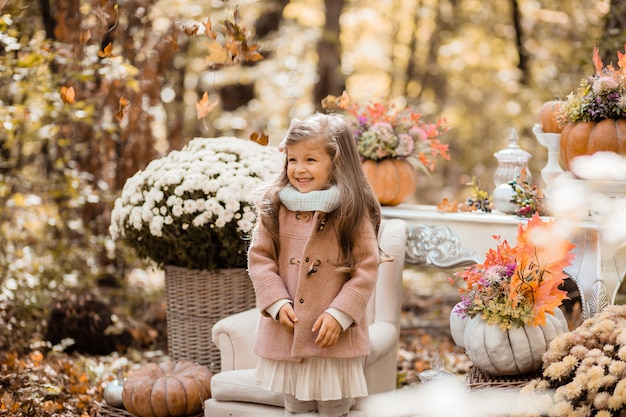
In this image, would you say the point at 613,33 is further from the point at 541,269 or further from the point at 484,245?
the point at 541,269

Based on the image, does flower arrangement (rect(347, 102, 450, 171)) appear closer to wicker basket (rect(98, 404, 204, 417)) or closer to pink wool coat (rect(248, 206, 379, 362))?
pink wool coat (rect(248, 206, 379, 362))

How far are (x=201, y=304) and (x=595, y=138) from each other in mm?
2459

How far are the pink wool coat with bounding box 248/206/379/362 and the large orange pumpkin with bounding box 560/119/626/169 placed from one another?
1.29 m

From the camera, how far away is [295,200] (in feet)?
10.3

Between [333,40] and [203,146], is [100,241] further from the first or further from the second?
[333,40]

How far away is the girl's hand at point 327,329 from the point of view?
9.82ft

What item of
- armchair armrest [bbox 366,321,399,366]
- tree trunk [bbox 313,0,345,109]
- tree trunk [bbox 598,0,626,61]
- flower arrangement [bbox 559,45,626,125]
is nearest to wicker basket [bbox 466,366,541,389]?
armchair armrest [bbox 366,321,399,366]

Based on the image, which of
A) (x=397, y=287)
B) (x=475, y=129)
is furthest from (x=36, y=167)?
(x=475, y=129)

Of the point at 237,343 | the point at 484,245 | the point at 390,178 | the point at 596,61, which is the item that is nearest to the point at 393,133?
the point at 390,178

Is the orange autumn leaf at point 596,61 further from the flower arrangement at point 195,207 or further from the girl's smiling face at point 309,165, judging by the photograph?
the flower arrangement at point 195,207

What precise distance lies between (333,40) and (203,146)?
4.78 m

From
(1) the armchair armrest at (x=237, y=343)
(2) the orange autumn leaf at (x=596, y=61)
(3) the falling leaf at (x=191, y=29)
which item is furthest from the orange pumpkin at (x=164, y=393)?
(2) the orange autumn leaf at (x=596, y=61)

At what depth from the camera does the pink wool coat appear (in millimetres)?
3059

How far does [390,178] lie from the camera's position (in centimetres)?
449
